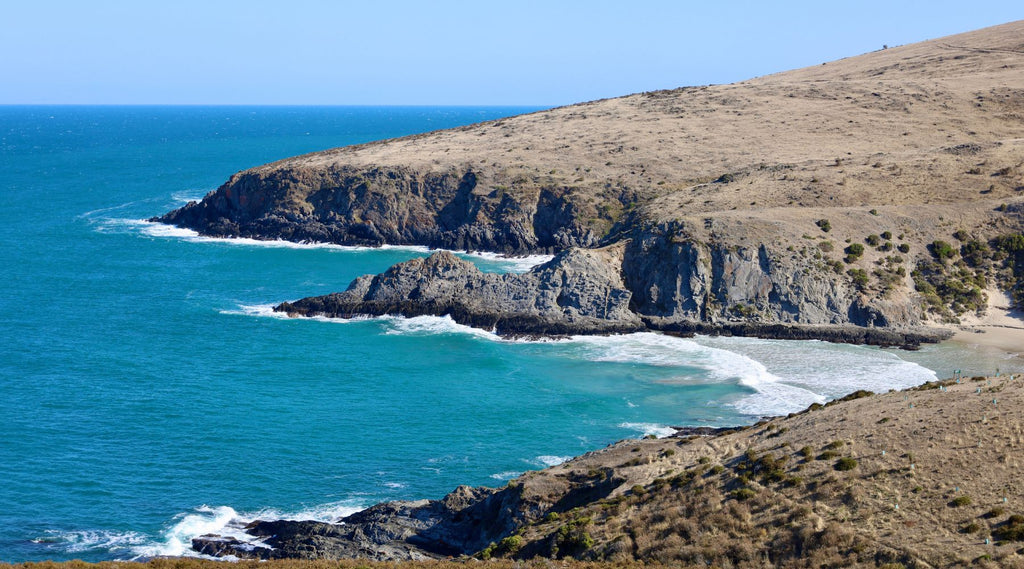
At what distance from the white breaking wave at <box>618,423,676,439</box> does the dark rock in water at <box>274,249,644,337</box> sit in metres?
20.4

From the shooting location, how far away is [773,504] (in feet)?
112

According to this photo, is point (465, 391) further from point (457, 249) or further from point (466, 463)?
point (457, 249)

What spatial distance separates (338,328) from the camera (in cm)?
7512

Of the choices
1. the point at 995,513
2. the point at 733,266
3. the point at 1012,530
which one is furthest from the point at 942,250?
the point at 1012,530

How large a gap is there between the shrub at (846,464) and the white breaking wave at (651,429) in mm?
15680

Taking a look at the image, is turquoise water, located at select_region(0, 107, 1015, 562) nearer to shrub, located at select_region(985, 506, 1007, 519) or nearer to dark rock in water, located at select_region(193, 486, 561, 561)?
dark rock in water, located at select_region(193, 486, 561, 561)

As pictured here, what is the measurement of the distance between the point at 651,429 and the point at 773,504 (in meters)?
18.5

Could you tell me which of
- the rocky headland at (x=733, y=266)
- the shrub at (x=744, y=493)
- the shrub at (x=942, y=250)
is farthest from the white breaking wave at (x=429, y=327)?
the shrub at (x=744, y=493)

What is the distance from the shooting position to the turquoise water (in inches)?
1746

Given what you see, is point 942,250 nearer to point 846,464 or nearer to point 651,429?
point 651,429

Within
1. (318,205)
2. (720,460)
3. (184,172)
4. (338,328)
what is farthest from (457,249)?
(184,172)

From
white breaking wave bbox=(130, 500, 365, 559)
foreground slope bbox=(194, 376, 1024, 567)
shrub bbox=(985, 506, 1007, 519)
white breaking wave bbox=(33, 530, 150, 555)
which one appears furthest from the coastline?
white breaking wave bbox=(33, 530, 150, 555)

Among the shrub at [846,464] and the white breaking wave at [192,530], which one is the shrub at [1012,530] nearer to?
the shrub at [846,464]

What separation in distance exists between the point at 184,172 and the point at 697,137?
326 feet
